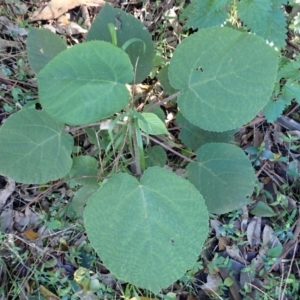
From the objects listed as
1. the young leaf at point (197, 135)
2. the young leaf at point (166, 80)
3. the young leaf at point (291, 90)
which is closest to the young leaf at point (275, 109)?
the young leaf at point (291, 90)

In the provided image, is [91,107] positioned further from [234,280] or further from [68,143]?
[234,280]

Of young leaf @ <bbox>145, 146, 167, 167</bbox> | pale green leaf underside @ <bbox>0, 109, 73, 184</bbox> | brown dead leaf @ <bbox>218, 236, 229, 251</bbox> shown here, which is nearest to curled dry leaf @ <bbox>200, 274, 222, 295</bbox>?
brown dead leaf @ <bbox>218, 236, 229, 251</bbox>

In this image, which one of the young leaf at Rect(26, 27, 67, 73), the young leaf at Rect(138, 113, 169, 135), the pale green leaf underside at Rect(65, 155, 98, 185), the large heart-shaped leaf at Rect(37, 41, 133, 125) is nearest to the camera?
the large heart-shaped leaf at Rect(37, 41, 133, 125)

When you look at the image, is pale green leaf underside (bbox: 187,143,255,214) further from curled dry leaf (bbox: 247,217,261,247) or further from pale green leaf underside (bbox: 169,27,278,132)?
curled dry leaf (bbox: 247,217,261,247)

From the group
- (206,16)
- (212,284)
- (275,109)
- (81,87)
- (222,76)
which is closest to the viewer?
(81,87)

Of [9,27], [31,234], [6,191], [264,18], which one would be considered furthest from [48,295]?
[264,18]

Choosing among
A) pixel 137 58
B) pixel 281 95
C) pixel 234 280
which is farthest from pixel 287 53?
pixel 234 280

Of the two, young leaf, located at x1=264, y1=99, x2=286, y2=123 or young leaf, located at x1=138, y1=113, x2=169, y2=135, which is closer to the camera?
young leaf, located at x1=138, y1=113, x2=169, y2=135

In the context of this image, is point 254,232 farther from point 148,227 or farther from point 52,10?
point 52,10
